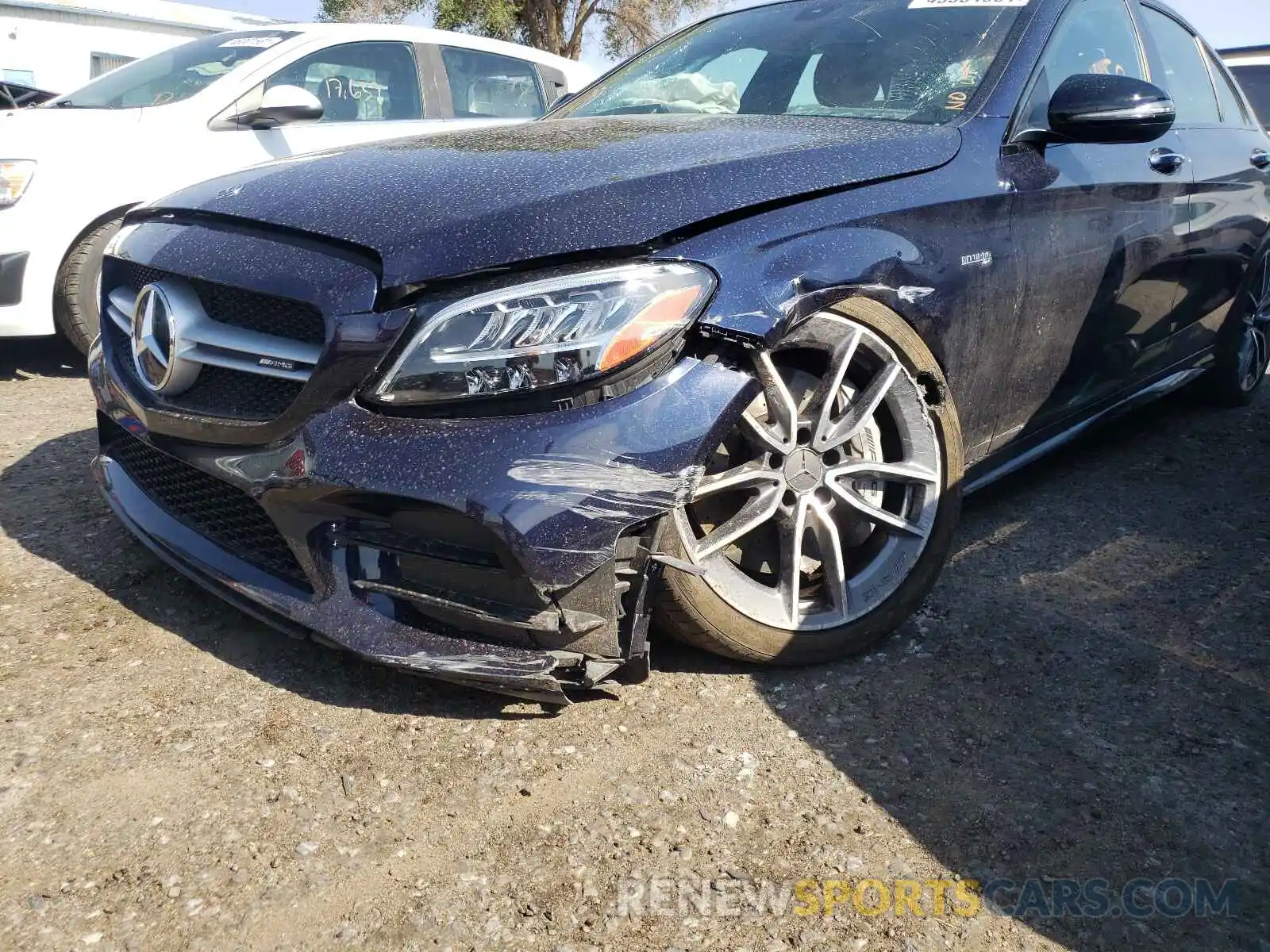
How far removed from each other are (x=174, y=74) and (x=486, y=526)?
14.8 ft

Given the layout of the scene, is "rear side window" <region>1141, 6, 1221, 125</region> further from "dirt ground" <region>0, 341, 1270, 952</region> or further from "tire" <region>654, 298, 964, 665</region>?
"tire" <region>654, 298, 964, 665</region>

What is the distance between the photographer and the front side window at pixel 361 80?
5309 mm

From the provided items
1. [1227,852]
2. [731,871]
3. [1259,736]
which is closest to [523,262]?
[731,871]

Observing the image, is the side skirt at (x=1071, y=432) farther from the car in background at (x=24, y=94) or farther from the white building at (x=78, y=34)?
the white building at (x=78, y=34)

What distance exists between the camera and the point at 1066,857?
1.84 m

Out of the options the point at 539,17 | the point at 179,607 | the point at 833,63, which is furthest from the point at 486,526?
the point at 539,17

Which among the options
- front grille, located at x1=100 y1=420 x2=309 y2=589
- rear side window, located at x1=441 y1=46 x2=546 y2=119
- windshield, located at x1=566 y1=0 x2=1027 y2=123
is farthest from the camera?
rear side window, located at x1=441 y1=46 x2=546 y2=119

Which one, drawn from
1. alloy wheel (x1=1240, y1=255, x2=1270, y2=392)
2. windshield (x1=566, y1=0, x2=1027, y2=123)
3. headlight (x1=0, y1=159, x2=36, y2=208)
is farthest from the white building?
alloy wheel (x1=1240, y1=255, x2=1270, y2=392)

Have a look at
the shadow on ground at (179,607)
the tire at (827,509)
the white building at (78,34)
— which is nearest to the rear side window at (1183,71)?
the tire at (827,509)

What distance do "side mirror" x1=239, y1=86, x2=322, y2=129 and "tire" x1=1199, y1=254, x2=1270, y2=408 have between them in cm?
409

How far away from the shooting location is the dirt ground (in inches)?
65.3

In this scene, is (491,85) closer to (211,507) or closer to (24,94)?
(24,94)

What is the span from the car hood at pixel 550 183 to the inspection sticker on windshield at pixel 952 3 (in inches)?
24.3

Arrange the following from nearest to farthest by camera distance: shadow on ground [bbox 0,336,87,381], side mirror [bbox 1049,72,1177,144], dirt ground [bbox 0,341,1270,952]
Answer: dirt ground [bbox 0,341,1270,952] < side mirror [bbox 1049,72,1177,144] < shadow on ground [bbox 0,336,87,381]
